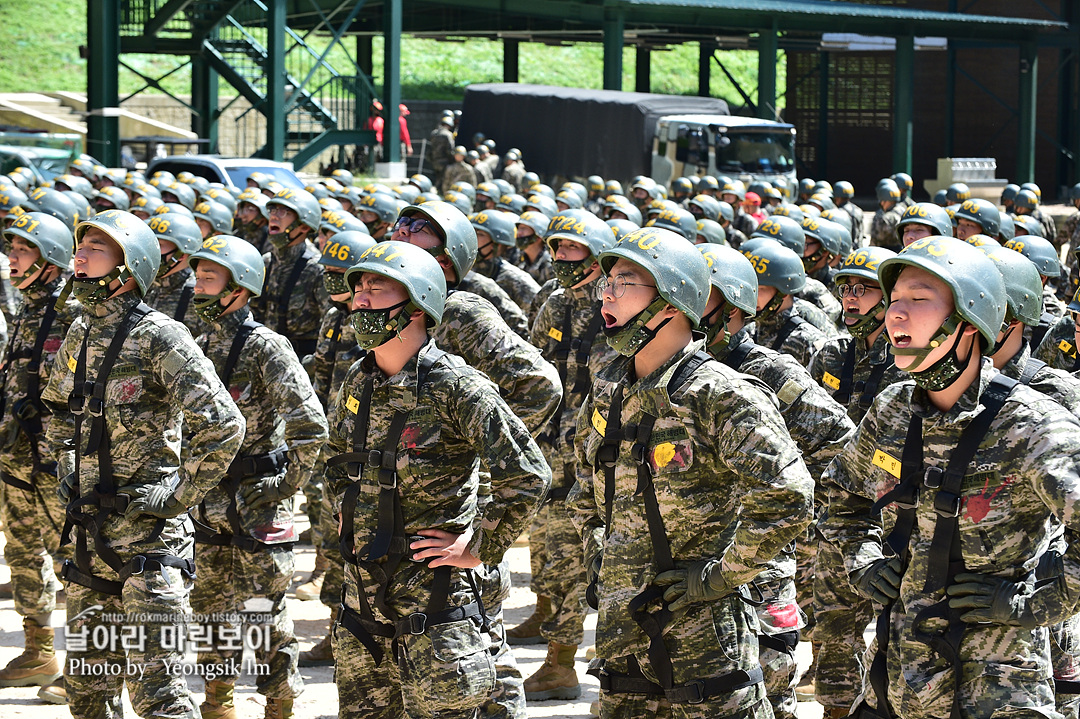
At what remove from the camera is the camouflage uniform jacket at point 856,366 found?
7.31m

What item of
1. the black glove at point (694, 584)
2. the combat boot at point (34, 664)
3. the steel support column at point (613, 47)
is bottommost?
the combat boot at point (34, 664)

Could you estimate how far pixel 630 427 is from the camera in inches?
187

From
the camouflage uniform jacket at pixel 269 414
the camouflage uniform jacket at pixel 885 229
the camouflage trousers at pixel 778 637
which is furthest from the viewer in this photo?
the camouflage uniform jacket at pixel 885 229

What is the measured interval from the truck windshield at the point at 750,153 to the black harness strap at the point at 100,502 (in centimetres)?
2315

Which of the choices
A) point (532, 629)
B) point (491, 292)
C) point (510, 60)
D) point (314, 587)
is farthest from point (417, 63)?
point (532, 629)

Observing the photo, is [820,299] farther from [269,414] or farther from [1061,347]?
[269,414]

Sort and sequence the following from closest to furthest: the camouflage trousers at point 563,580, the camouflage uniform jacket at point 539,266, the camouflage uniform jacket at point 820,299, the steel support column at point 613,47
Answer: the camouflage trousers at point 563,580 → the camouflage uniform jacket at point 820,299 → the camouflage uniform jacket at point 539,266 → the steel support column at point 613,47

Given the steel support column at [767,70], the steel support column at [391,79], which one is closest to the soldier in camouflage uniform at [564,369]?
the steel support column at [391,79]

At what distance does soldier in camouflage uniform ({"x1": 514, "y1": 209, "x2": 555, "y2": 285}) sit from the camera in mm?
12500

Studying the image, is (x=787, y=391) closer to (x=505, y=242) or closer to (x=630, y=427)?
(x=630, y=427)

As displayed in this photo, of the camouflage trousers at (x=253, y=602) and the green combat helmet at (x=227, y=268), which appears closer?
the camouflage trousers at (x=253, y=602)

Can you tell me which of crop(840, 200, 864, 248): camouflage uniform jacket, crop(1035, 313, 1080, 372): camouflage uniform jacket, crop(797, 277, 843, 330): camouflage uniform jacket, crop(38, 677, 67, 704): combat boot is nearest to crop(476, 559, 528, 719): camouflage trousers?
crop(38, 677, 67, 704): combat boot

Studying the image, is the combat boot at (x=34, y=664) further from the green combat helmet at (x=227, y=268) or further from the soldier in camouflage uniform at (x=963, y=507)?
the soldier in camouflage uniform at (x=963, y=507)

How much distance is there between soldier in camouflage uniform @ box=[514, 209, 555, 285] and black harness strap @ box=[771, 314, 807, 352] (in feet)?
15.2
